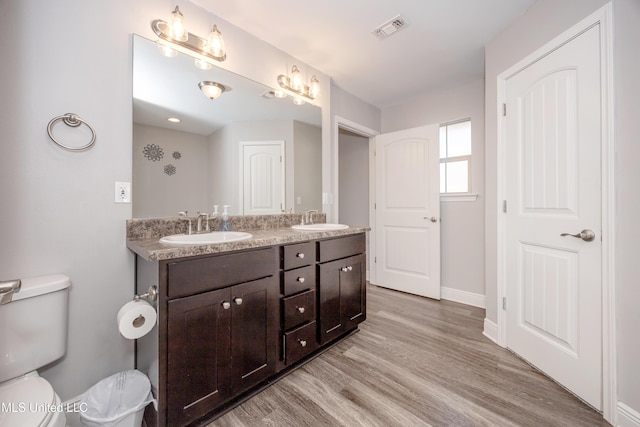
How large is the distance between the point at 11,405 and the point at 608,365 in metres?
2.41

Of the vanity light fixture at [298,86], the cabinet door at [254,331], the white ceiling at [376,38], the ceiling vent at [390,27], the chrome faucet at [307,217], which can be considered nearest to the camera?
the cabinet door at [254,331]

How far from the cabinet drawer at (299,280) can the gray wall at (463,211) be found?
6.52ft

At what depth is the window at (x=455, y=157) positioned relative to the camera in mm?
2891

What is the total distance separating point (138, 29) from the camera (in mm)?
1438

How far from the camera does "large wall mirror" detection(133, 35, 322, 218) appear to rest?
1.48 m

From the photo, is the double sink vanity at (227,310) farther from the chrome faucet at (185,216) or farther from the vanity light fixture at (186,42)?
the vanity light fixture at (186,42)

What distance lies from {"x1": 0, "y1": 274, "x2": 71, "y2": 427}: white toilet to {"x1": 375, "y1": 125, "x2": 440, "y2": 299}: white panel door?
9.64 feet

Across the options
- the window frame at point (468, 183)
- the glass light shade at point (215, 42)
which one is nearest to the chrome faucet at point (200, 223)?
the glass light shade at point (215, 42)

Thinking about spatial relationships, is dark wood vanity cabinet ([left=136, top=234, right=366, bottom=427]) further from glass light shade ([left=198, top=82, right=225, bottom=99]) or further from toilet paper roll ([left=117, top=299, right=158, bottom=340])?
glass light shade ([left=198, top=82, right=225, bottom=99])

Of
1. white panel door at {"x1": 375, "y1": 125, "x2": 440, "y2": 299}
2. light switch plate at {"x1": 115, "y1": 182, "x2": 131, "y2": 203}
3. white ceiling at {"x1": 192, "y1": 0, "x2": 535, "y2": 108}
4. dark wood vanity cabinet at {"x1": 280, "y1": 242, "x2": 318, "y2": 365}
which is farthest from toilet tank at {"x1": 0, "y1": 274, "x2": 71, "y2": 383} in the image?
white panel door at {"x1": 375, "y1": 125, "x2": 440, "y2": 299}

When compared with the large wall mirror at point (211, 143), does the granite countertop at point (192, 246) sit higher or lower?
lower

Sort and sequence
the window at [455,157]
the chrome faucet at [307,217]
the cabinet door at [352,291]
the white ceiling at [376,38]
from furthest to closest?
the window at [455,157] → the chrome faucet at [307,217] → the cabinet door at [352,291] → the white ceiling at [376,38]

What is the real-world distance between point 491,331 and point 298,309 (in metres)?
1.61

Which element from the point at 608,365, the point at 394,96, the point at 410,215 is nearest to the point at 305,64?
the point at 394,96
